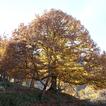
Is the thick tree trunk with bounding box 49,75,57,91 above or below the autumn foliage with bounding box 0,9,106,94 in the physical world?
below

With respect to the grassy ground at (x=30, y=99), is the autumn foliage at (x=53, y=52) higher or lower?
higher

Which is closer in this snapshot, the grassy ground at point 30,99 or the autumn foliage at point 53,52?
the grassy ground at point 30,99

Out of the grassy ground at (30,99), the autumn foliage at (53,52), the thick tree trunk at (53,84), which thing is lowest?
the grassy ground at (30,99)

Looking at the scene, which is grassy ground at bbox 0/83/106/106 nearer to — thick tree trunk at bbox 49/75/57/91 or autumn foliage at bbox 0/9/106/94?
thick tree trunk at bbox 49/75/57/91

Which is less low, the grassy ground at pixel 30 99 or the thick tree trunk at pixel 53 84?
the thick tree trunk at pixel 53 84

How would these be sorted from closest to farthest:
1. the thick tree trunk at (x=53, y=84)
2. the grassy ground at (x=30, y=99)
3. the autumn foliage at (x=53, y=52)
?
the grassy ground at (x=30, y=99) < the autumn foliage at (x=53, y=52) < the thick tree trunk at (x=53, y=84)

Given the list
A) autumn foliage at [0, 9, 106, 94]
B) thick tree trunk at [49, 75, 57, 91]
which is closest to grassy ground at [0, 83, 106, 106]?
thick tree trunk at [49, 75, 57, 91]

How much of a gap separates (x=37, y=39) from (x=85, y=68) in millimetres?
6634

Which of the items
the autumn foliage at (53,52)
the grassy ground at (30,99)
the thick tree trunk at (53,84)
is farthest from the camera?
the thick tree trunk at (53,84)

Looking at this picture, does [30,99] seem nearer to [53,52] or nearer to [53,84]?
[53,52]

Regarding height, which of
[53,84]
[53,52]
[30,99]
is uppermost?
[53,52]

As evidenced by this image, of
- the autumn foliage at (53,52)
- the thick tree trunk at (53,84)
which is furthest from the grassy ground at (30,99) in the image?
the autumn foliage at (53,52)

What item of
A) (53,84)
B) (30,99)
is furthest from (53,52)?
(53,84)

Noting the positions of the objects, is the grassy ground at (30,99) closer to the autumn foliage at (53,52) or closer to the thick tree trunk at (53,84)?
the thick tree trunk at (53,84)
